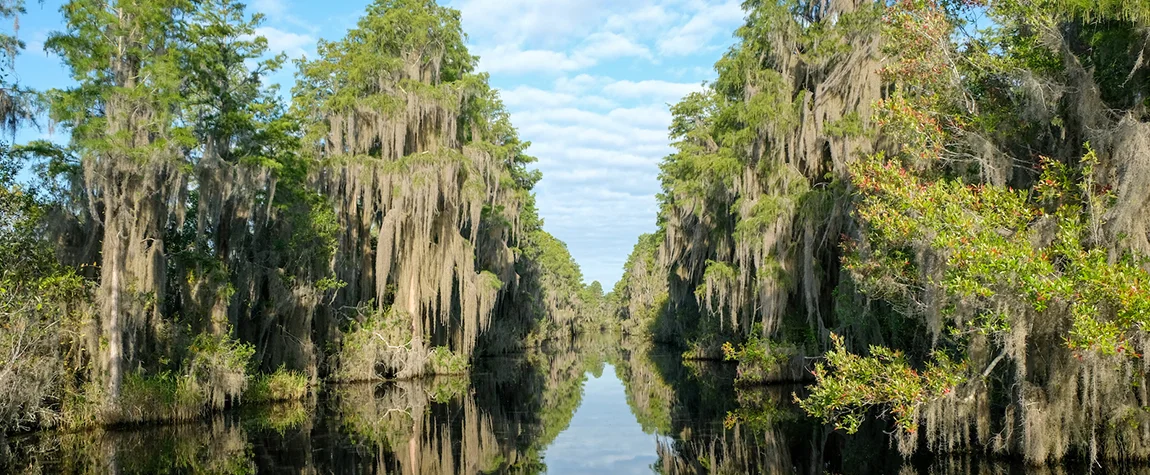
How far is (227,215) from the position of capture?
15.2m

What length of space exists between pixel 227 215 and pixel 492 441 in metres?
7.65

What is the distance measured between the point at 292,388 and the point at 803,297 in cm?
1140

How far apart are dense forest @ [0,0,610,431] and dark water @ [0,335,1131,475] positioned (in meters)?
1.01

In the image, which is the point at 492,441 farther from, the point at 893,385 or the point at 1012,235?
the point at 1012,235

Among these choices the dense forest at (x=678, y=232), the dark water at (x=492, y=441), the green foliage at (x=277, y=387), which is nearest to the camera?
the dense forest at (x=678, y=232)

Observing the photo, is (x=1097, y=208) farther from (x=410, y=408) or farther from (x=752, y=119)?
(x=410, y=408)

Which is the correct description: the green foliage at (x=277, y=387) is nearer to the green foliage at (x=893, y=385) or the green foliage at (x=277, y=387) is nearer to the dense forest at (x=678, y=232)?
the dense forest at (x=678, y=232)

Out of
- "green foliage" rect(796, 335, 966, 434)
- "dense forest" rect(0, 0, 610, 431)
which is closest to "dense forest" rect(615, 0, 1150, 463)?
"green foliage" rect(796, 335, 966, 434)

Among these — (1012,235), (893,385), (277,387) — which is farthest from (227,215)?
(1012,235)

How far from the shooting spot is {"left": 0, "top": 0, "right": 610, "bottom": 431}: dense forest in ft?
37.8

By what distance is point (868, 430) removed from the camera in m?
11.7

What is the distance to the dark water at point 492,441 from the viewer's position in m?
8.98

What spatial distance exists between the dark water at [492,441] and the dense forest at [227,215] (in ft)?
3.30

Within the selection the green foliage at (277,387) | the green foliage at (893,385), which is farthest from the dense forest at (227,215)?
the green foliage at (893,385)
